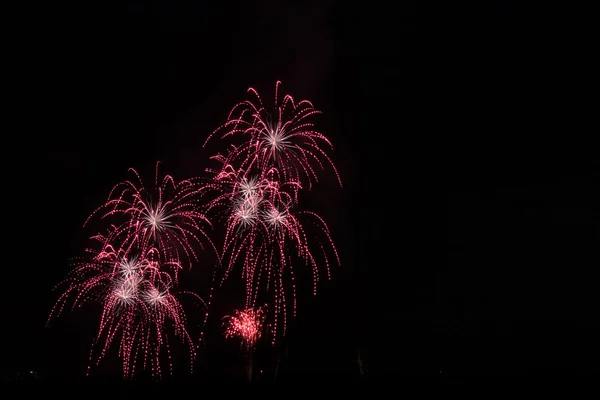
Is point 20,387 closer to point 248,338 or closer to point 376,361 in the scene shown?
point 248,338

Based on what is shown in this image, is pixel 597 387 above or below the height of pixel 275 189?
below

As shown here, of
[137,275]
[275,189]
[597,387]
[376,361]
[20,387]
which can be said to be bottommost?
[597,387]

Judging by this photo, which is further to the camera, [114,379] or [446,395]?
[114,379]

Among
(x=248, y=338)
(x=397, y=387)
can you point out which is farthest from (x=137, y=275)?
(x=397, y=387)

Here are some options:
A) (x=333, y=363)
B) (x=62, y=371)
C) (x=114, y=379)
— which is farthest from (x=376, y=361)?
(x=114, y=379)

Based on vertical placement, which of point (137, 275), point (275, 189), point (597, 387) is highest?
point (275, 189)

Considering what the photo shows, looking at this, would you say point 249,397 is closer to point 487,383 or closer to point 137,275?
point 487,383

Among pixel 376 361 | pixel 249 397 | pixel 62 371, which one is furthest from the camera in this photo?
pixel 376 361

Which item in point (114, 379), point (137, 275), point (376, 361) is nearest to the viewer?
point (114, 379)

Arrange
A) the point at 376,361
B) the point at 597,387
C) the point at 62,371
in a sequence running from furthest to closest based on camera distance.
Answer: the point at 376,361, the point at 62,371, the point at 597,387
